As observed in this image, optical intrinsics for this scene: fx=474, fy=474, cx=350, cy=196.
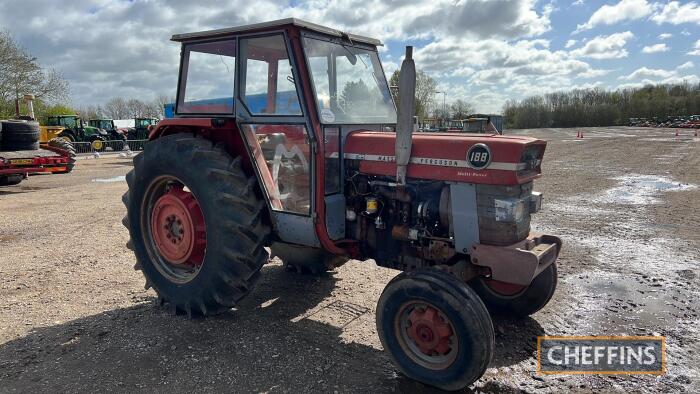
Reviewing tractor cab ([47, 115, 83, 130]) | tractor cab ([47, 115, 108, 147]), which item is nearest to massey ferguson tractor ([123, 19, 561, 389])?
tractor cab ([47, 115, 108, 147])

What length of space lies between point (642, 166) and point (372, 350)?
15.4 metres

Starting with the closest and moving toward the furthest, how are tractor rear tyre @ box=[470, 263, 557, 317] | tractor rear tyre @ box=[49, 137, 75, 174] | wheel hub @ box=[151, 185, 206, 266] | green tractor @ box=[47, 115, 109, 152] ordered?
tractor rear tyre @ box=[470, 263, 557, 317], wheel hub @ box=[151, 185, 206, 266], tractor rear tyre @ box=[49, 137, 75, 174], green tractor @ box=[47, 115, 109, 152]

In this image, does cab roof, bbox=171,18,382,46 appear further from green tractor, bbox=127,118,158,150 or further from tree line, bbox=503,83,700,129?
tree line, bbox=503,83,700,129

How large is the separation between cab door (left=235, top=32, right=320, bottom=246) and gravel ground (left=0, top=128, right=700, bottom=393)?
0.90 metres

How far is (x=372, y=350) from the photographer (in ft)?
12.2

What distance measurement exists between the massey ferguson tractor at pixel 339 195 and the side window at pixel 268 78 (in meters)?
0.01

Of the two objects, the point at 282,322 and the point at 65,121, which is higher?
the point at 65,121

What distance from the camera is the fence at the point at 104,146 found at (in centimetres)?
2592

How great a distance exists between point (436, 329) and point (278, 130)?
1977mm

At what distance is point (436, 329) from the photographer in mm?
3135

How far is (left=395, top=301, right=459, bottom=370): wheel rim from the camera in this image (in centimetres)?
313

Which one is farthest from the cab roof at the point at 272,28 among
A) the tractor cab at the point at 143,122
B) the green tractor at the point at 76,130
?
the tractor cab at the point at 143,122

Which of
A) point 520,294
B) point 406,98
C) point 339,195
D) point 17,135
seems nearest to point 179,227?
point 339,195

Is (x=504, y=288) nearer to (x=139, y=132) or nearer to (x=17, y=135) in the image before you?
(x=17, y=135)
